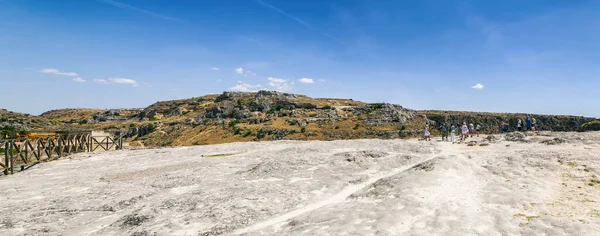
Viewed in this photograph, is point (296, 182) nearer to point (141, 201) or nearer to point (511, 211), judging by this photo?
point (141, 201)

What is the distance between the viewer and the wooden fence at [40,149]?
86.8 feet

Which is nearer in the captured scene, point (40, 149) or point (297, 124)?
point (40, 149)

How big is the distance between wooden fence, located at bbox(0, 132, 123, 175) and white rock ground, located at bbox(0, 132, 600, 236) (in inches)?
103

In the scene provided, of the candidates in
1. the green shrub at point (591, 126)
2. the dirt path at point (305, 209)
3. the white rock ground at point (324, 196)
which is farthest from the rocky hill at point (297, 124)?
the dirt path at point (305, 209)

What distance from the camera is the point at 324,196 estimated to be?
53.7 feet

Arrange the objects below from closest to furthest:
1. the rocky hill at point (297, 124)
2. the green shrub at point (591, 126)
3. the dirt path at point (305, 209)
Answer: the dirt path at point (305, 209) → the rocky hill at point (297, 124) → the green shrub at point (591, 126)

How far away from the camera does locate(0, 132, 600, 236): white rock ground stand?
11320 millimetres

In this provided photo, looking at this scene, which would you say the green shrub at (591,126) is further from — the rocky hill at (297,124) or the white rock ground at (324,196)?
the white rock ground at (324,196)

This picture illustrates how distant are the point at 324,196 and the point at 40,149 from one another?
101 feet

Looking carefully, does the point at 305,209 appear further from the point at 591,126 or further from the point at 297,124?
the point at 591,126

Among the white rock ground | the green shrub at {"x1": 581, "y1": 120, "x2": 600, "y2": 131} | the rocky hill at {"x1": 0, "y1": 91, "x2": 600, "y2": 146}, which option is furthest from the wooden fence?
the green shrub at {"x1": 581, "y1": 120, "x2": 600, "y2": 131}

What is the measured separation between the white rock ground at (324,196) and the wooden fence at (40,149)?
2.62 metres

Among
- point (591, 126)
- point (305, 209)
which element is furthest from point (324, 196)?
point (591, 126)

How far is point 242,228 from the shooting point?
12430 mm
